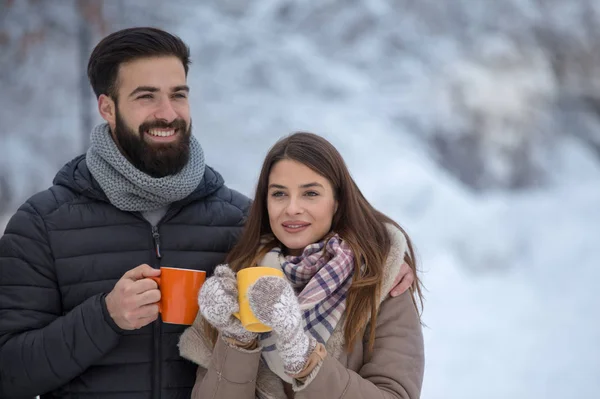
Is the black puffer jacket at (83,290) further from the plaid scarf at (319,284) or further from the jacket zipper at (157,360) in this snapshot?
the plaid scarf at (319,284)

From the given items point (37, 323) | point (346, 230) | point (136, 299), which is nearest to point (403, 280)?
point (346, 230)

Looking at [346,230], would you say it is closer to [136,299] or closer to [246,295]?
[246,295]

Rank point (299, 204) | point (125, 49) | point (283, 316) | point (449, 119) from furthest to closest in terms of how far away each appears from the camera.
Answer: point (449, 119), point (125, 49), point (299, 204), point (283, 316)

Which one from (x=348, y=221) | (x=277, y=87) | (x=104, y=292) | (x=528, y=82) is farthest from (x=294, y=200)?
(x=528, y=82)

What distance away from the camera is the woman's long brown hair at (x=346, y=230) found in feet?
4.63

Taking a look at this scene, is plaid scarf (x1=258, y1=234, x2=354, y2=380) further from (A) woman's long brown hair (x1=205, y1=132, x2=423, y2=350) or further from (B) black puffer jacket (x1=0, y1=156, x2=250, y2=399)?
(B) black puffer jacket (x1=0, y1=156, x2=250, y2=399)

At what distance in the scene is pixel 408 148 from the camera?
444 centimetres

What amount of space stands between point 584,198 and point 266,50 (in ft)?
7.38

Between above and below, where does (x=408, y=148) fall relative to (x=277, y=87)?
below

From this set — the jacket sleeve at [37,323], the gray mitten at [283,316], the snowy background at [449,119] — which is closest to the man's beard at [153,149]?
the jacket sleeve at [37,323]

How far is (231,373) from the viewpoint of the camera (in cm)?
132

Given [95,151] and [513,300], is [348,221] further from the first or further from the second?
[513,300]

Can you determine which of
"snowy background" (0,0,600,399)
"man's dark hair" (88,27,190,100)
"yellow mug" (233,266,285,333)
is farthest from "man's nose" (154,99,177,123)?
"snowy background" (0,0,600,399)

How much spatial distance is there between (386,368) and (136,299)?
50 centimetres
